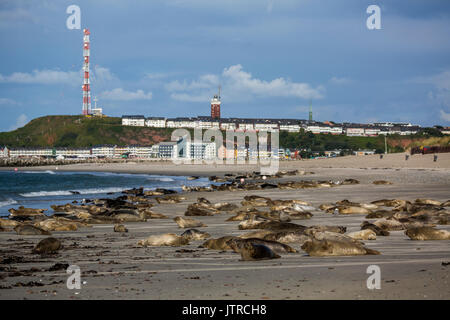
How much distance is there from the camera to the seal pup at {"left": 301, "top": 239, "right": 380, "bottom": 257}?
8242 mm

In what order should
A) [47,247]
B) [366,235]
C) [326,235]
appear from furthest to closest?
[366,235] → [47,247] → [326,235]

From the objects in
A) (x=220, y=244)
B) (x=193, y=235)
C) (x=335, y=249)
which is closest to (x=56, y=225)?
(x=193, y=235)

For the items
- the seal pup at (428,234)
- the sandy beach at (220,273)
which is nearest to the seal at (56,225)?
the sandy beach at (220,273)

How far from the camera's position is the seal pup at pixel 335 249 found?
8242 millimetres

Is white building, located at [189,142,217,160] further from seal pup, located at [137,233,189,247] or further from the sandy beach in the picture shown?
the sandy beach

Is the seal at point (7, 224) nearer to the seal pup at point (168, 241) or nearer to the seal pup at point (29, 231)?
the seal pup at point (29, 231)

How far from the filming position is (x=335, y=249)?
325 inches

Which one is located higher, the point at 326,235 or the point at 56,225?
the point at 326,235

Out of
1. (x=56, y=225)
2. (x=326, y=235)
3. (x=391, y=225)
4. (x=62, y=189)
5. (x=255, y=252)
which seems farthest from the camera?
(x=62, y=189)

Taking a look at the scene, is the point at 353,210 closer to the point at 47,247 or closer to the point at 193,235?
the point at 193,235

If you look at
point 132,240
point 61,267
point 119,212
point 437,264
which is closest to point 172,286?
point 61,267

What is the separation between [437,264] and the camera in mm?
7098
